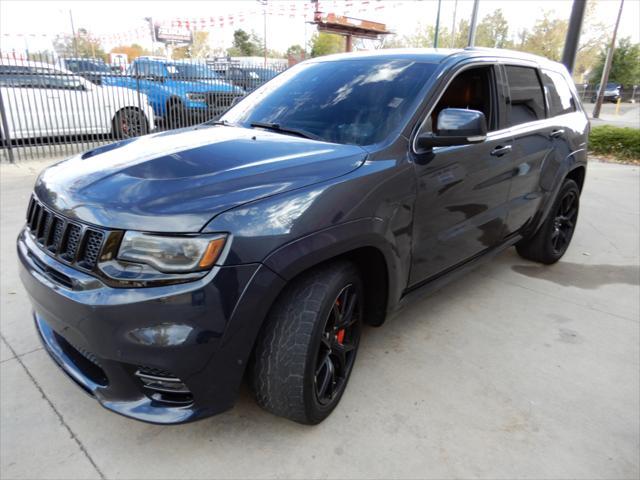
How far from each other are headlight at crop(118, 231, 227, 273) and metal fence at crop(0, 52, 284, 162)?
26.2 ft

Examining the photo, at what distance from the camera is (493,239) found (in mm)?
3504

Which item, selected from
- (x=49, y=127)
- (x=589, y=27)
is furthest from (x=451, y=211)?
(x=589, y=27)

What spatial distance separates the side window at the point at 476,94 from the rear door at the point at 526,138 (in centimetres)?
20

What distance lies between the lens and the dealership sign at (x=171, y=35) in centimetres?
5056

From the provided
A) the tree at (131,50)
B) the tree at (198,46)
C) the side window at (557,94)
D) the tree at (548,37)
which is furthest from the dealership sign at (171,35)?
the side window at (557,94)

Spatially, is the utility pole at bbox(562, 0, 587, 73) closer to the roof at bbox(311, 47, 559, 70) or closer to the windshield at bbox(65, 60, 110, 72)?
the roof at bbox(311, 47, 559, 70)

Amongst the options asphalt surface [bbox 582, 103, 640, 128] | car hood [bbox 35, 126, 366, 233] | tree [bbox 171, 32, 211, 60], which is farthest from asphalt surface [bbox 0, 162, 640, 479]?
tree [bbox 171, 32, 211, 60]

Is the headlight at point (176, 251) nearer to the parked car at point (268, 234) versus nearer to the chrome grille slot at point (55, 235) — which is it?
the parked car at point (268, 234)

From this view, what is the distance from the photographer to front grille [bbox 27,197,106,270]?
5.99 feet

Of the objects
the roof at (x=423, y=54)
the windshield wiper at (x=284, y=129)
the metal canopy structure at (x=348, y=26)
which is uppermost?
the metal canopy structure at (x=348, y=26)

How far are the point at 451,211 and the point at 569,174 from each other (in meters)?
2.30

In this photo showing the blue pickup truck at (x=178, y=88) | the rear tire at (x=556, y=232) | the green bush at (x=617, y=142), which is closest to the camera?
the rear tire at (x=556, y=232)

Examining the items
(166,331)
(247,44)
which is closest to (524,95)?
(166,331)

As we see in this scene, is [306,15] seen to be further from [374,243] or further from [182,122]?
[374,243]
